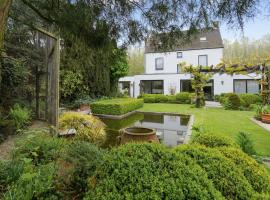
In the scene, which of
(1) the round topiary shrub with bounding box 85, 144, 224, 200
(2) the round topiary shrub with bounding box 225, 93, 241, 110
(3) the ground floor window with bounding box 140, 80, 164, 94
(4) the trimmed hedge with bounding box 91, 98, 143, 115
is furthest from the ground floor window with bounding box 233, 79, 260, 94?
(1) the round topiary shrub with bounding box 85, 144, 224, 200

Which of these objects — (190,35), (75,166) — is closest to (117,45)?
(190,35)

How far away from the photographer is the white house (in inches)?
883

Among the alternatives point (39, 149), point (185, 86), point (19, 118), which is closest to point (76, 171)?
point (39, 149)

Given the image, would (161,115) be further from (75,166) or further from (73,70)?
(75,166)

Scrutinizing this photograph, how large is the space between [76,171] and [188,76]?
72.6ft

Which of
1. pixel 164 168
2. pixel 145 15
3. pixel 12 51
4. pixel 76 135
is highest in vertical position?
pixel 12 51

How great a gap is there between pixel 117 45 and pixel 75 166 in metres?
1.80

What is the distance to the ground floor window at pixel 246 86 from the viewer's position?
72.1ft

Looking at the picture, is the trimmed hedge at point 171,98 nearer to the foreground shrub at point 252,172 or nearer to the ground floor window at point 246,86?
the ground floor window at point 246,86

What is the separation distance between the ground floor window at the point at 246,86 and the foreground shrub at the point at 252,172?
2177cm

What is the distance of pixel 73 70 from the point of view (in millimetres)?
14789

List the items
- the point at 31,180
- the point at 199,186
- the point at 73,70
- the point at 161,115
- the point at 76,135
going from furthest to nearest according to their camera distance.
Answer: the point at 73,70 < the point at 161,115 < the point at 76,135 < the point at 31,180 < the point at 199,186

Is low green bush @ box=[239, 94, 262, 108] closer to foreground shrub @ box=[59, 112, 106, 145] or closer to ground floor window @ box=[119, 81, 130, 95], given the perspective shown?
foreground shrub @ box=[59, 112, 106, 145]

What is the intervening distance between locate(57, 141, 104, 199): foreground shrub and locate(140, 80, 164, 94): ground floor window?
22.6 metres
